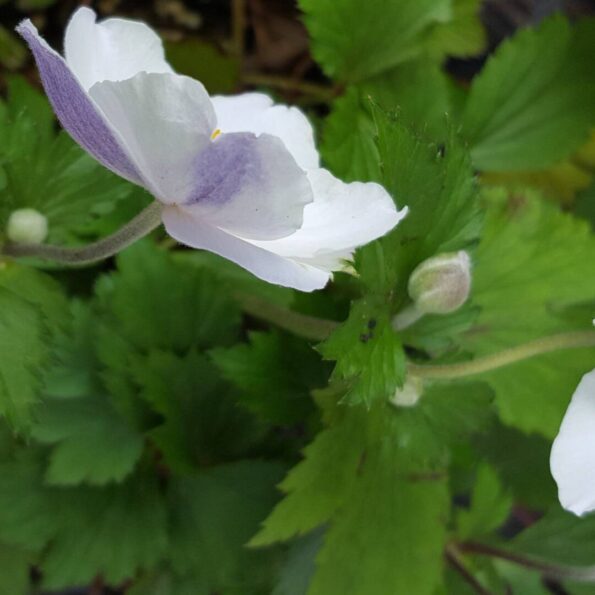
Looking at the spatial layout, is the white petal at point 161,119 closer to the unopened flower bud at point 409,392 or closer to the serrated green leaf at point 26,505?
the unopened flower bud at point 409,392

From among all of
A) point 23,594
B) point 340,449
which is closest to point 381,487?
point 340,449

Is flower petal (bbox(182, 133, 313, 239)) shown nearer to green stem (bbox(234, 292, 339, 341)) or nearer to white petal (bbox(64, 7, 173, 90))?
white petal (bbox(64, 7, 173, 90))

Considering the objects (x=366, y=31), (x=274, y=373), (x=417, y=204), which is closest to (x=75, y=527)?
(x=274, y=373)

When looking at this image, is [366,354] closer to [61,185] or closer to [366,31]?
[61,185]

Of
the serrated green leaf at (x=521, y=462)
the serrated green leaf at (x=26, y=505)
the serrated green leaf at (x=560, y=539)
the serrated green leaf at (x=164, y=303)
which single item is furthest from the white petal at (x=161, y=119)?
the serrated green leaf at (x=521, y=462)

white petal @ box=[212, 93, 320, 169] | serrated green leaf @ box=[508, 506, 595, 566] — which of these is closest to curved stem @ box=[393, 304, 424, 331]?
white petal @ box=[212, 93, 320, 169]

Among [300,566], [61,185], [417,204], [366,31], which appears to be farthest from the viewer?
[366,31]

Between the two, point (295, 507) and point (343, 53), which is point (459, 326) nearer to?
point (295, 507)

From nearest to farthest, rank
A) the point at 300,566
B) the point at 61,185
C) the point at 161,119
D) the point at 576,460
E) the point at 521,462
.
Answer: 1. the point at 161,119
2. the point at 576,460
3. the point at 61,185
4. the point at 300,566
5. the point at 521,462
